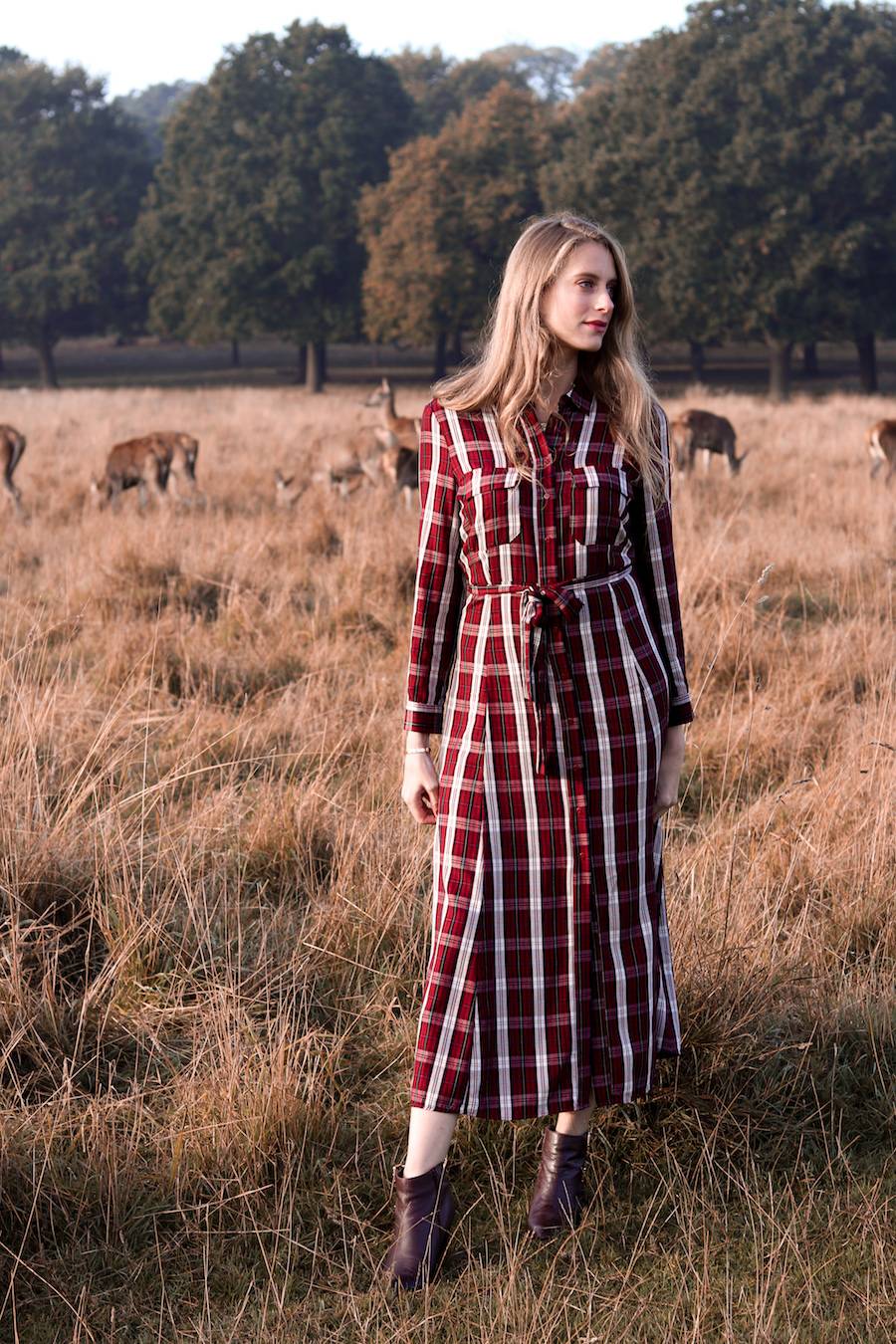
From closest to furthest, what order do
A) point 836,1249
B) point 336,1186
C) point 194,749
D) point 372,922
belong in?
point 836,1249 < point 336,1186 < point 372,922 < point 194,749

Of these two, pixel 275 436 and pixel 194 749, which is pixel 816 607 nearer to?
pixel 194 749

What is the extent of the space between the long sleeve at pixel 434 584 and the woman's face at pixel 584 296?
0.31 m

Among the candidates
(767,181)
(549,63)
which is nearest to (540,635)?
(767,181)

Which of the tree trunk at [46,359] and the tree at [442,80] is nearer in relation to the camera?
the tree trunk at [46,359]

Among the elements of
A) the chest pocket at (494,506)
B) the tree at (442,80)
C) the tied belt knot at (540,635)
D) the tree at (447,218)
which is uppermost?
the tree at (442,80)

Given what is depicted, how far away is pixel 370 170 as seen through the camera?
4009 centimetres

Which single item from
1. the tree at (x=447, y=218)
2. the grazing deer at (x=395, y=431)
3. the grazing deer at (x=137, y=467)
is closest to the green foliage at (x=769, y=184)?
the tree at (x=447, y=218)

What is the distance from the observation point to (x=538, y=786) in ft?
8.54

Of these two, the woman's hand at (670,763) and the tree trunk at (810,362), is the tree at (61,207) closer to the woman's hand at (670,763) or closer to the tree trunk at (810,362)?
the tree trunk at (810,362)

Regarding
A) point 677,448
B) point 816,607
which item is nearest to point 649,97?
point 677,448

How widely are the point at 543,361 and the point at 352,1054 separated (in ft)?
5.82

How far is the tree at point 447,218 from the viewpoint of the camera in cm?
3481

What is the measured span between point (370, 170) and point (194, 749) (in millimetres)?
38020

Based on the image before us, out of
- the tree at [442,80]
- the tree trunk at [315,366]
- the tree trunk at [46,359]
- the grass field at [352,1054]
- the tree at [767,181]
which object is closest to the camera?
the grass field at [352,1054]
